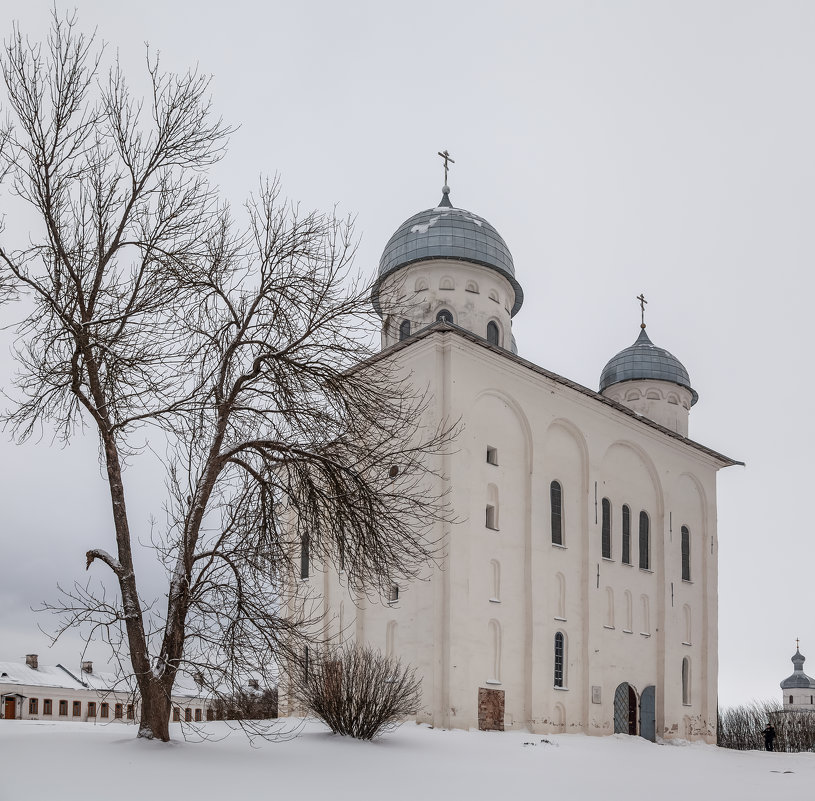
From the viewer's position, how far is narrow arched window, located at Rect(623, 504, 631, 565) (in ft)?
86.9

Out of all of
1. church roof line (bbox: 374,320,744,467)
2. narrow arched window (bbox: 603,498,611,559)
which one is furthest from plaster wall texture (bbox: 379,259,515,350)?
narrow arched window (bbox: 603,498,611,559)

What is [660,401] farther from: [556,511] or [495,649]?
[495,649]

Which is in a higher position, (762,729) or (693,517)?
(693,517)

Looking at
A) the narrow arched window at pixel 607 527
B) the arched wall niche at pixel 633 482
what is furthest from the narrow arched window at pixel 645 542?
the narrow arched window at pixel 607 527

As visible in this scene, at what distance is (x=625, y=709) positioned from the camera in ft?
82.3

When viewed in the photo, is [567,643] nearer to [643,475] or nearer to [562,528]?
[562,528]

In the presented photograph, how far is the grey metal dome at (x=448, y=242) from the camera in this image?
26453 mm

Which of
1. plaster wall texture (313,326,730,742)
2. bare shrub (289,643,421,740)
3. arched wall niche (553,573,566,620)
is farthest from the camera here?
arched wall niche (553,573,566,620)

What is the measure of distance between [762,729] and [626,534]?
1994cm

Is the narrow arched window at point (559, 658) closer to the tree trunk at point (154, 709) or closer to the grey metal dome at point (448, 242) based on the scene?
the grey metal dome at point (448, 242)

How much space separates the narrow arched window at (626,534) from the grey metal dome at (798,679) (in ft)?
186

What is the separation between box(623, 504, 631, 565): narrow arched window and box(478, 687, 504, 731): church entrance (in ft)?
23.2

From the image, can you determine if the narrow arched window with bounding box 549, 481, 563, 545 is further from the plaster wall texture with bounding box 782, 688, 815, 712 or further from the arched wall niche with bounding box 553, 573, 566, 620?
the plaster wall texture with bounding box 782, 688, 815, 712

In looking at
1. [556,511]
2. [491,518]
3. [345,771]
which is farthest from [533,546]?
[345,771]
